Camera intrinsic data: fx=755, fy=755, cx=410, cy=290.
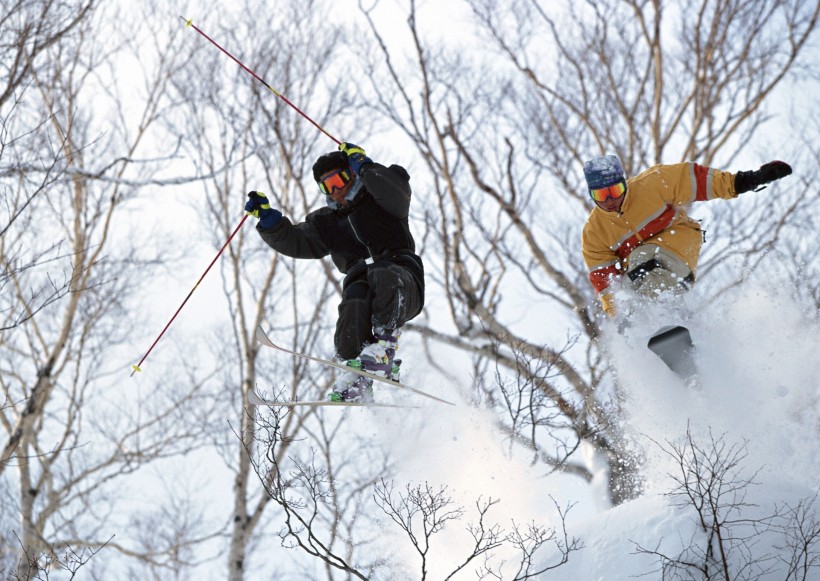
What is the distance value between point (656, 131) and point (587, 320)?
3.70 metres

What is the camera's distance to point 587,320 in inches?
364

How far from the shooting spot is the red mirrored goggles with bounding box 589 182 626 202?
16.7ft

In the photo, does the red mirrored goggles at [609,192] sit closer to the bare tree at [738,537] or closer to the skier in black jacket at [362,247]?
the skier in black jacket at [362,247]

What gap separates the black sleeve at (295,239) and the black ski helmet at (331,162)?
466 millimetres

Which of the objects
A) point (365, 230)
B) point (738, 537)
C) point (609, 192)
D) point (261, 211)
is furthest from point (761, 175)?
point (261, 211)

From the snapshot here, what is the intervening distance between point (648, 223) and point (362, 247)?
80.3 inches

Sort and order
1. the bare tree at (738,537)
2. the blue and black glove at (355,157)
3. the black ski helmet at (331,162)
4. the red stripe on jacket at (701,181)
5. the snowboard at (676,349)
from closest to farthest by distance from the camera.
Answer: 1. the bare tree at (738,537)
2. the blue and black glove at (355,157)
3. the black ski helmet at (331,162)
4. the red stripe on jacket at (701,181)
5. the snowboard at (676,349)

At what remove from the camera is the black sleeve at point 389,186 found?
4711 millimetres

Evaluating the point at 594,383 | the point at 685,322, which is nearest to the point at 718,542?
the point at 685,322

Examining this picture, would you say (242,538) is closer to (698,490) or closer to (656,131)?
(698,490)

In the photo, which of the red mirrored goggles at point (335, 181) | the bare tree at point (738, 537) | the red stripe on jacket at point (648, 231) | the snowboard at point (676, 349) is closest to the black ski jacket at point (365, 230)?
the red mirrored goggles at point (335, 181)

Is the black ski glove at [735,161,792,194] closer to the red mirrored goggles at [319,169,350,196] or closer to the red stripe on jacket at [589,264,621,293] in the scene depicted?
the red stripe on jacket at [589,264,621,293]

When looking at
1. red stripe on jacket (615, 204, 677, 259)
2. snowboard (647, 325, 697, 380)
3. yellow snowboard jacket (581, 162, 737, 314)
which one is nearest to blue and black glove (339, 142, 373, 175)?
yellow snowboard jacket (581, 162, 737, 314)

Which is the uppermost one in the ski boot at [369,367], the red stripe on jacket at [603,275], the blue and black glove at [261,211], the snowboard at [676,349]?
the blue and black glove at [261,211]
